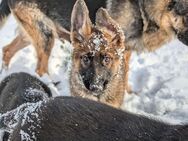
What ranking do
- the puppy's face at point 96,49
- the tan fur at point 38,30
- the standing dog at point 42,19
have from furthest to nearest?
the tan fur at point 38,30 < the standing dog at point 42,19 < the puppy's face at point 96,49

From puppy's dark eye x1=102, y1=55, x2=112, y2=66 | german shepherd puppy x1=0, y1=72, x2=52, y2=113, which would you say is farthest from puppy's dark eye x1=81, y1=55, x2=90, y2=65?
german shepherd puppy x1=0, y1=72, x2=52, y2=113

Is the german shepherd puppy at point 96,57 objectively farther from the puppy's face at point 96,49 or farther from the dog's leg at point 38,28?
the dog's leg at point 38,28

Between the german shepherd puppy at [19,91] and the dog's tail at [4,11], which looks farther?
the dog's tail at [4,11]

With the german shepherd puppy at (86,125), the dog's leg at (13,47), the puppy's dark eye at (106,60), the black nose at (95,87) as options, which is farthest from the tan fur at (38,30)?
the german shepherd puppy at (86,125)

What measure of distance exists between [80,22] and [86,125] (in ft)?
11.6

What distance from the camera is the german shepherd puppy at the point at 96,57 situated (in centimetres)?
682

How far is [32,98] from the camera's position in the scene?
19.0ft

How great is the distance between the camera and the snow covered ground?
8305mm

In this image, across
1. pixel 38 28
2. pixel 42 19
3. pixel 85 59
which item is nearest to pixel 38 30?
pixel 38 28

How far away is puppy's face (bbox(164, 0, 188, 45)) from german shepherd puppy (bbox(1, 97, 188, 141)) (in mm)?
4266

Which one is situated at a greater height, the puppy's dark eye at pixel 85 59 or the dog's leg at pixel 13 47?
the puppy's dark eye at pixel 85 59

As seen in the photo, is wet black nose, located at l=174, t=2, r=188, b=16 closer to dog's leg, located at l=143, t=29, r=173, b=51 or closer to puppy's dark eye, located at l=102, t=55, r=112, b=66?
dog's leg, located at l=143, t=29, r=173, b=51

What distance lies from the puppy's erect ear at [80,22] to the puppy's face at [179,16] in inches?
62.1

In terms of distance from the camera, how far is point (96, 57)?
271 inches
